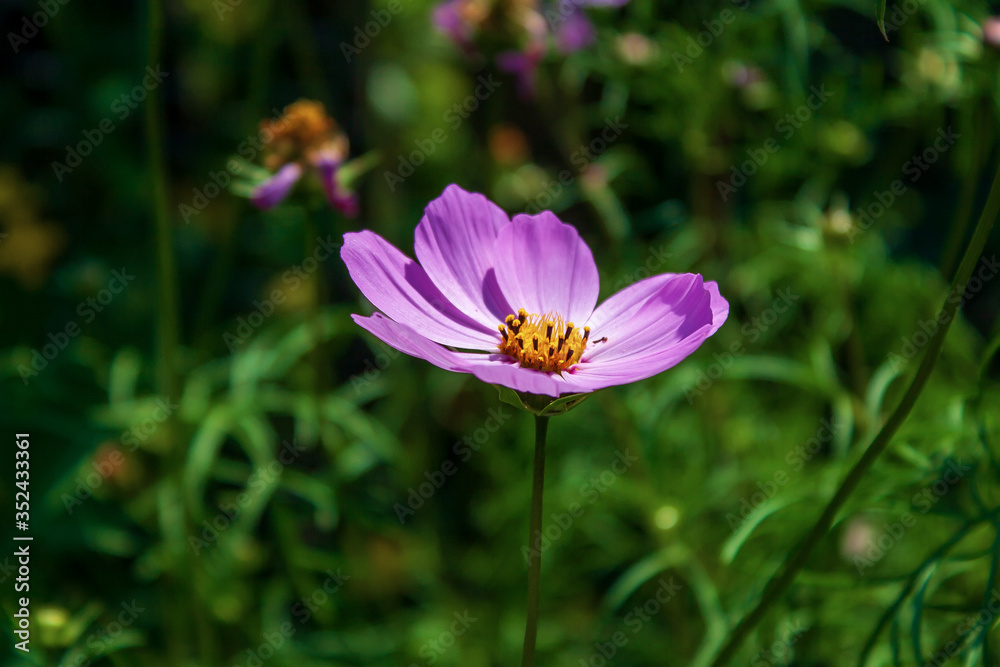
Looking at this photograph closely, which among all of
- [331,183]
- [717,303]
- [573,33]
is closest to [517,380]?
[717,303]

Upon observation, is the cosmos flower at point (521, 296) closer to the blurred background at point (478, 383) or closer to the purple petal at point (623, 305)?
the purple petal at point (623, 305)

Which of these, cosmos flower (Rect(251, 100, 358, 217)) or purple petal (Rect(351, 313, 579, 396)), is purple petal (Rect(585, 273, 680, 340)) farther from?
cosmos flower (Rect(251, 100, 358, 217))

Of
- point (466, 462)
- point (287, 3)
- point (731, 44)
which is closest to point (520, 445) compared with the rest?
point (466, 462)

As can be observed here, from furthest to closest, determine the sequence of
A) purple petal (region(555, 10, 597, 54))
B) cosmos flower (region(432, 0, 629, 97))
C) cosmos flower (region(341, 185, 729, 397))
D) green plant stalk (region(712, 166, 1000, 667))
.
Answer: purple petal (region(555, 10, 597, 54)) → cosmos flower (region(432, 0, 629, 97)) → cosmos flower (region(341, 185, 729, 397)) → green plant stalk (region(712, 166, 1000, 667))

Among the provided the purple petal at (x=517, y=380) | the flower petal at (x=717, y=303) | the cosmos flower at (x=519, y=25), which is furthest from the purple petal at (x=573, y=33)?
the purple petal at (x=517, y=380)

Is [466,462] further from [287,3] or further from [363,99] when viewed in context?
[287,3]

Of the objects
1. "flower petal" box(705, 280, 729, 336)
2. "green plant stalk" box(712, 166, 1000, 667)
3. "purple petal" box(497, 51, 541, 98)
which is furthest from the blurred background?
"flower petal" box(705, 280, 729, 336)
